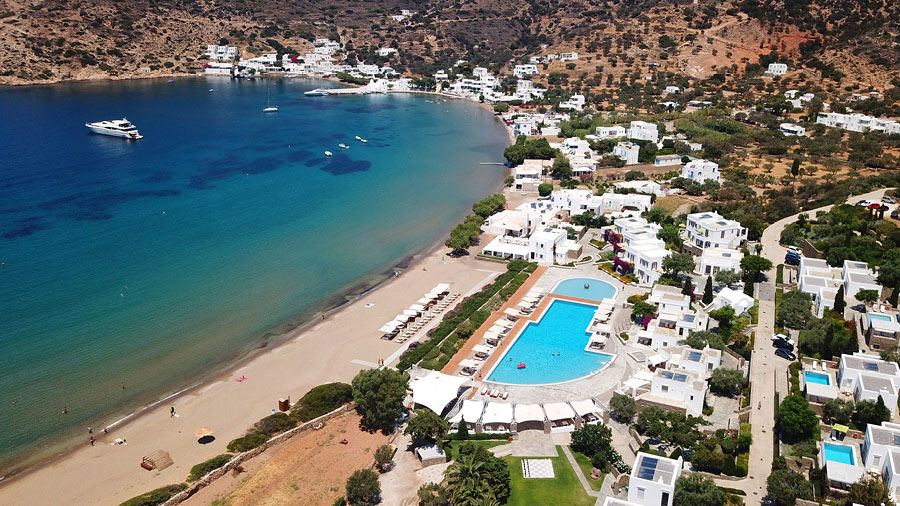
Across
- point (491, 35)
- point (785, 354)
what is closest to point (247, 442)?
point (785, 354)

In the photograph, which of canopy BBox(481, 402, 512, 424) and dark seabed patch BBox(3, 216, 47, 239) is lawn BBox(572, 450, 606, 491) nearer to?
canopy BBox(481, 402, 512, 424)

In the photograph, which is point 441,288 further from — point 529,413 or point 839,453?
point 839,453

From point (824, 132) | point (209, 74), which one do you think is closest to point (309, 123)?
point (209, 74)

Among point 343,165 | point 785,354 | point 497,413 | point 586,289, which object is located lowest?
point 497,413

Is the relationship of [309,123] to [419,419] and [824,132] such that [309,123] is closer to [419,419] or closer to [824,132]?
[824,132]

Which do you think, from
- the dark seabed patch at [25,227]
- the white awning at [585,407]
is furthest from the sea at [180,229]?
the white awning at [585,407]

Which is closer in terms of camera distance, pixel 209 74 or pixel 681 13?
pixel 681 13

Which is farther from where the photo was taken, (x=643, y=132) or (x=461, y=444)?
(x=643, y=132)
